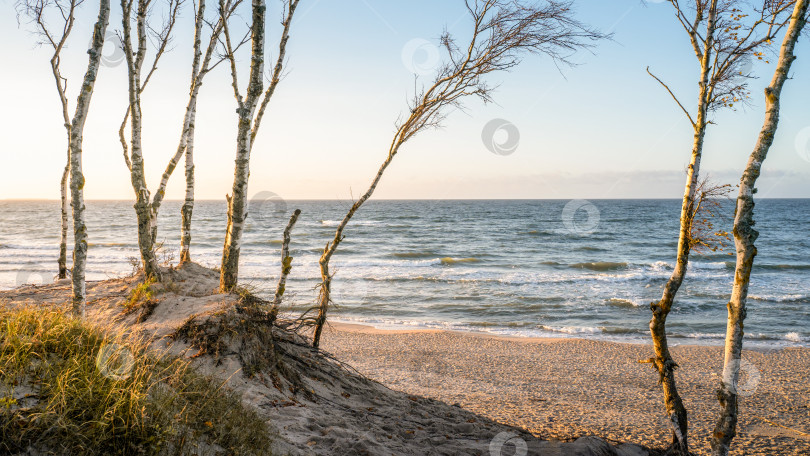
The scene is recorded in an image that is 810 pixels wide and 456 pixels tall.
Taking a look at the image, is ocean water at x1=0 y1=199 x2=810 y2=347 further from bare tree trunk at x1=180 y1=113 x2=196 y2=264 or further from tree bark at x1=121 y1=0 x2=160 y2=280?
tree bark at x1=121 y1=0 x2=160 y2=280

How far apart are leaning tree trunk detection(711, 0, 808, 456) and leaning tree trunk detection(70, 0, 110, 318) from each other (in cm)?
769

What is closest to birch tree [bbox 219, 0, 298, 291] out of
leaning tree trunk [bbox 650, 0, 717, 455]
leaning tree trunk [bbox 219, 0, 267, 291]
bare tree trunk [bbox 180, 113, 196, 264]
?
leaning tree trunk [bbox 219, 0, 267, 291]

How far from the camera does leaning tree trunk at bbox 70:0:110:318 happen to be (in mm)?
5863

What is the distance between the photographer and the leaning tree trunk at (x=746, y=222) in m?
3.94

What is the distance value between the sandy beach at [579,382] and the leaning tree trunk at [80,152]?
18.2 ft

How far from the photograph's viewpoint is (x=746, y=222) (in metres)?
4.14

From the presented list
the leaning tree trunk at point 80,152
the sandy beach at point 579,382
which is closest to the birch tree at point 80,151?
the leaning tree trunk at point 80,152

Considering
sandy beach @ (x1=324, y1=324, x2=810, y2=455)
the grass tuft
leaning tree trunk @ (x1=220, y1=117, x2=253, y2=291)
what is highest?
leaning tree trunk @ (x1=220, y1=117, x2=253, y2=291)

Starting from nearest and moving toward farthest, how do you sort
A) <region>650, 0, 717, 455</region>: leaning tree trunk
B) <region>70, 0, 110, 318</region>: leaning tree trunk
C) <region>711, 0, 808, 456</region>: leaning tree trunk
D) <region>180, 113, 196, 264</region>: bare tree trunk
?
<region>711, 0, 808, 456</region>: leaning tree trunk → <region>650, 0, 717, 455</region>: leaning tree trunk → <region>70, 0, 110, 318</region>: leaning tree trunk → <region>180, 113, 196, 264</region>: bare tree trunk

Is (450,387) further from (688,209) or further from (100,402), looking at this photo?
(100,402)

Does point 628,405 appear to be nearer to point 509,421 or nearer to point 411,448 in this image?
point 509,421

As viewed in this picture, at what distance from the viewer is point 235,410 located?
378 cm

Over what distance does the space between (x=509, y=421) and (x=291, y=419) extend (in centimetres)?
365

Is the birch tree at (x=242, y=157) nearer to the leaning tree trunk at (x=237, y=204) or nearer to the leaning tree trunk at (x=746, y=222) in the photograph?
the leaning tree trunk at (x=237, y=204)
